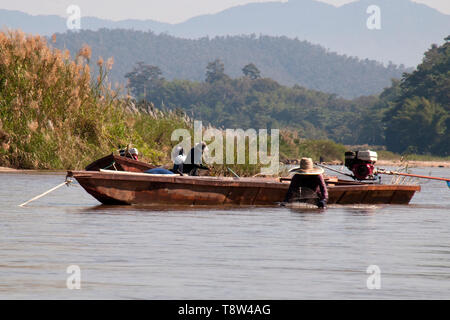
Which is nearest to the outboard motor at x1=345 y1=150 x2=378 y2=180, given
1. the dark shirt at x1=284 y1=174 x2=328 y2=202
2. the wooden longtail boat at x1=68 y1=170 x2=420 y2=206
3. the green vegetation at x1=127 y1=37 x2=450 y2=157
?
the wooden longtail boat at x1=68 y1=170 x2=420 y2=206

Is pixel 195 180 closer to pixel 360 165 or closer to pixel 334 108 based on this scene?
pixel 360 165

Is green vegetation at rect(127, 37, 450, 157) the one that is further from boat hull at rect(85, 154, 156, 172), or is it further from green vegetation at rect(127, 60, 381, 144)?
boat hull at rect(85, 154, 156, 172)

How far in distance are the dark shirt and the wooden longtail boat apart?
0.40 meters

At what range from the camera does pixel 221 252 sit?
38.6ft

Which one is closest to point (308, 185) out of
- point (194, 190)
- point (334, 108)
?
point (194, 190)

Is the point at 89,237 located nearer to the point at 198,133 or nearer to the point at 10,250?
the point at 10,250

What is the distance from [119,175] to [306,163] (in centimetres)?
355

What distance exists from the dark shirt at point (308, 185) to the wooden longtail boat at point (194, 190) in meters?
0.40

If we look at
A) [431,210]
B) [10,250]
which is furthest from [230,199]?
[10,250]

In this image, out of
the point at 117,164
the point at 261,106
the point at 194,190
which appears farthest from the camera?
the point at 261,106

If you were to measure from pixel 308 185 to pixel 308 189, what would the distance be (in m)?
0.08

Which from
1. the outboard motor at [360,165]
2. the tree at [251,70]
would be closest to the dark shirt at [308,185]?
the outboard motor at [360,165]

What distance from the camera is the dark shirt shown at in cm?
1842

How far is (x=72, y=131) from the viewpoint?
89.7ft
